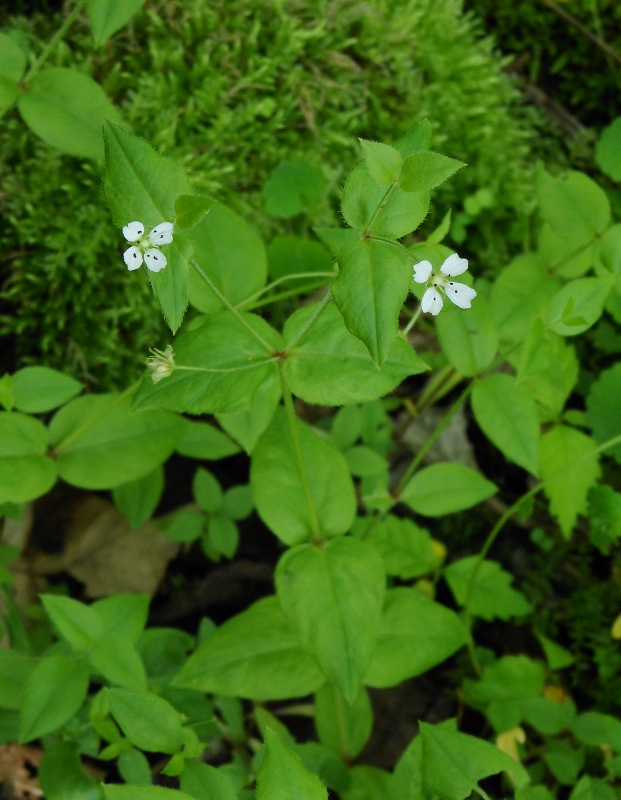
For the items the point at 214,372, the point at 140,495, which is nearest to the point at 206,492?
the point at 140,495

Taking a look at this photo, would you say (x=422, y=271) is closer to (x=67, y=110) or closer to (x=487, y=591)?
(x=67, y=110)

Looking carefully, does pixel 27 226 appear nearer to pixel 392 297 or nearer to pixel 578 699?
pixel 392 297

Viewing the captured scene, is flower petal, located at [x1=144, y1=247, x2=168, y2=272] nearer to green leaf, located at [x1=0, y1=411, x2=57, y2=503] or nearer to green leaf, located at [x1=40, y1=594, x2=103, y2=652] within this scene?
green leaf, located at [x1=0, y1=411, x2=57, y2=503]

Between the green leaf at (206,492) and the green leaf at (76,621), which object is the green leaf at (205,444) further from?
the green leaf at (76,621)

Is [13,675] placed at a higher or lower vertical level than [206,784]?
lower

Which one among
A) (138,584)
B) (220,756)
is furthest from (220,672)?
(138,584)

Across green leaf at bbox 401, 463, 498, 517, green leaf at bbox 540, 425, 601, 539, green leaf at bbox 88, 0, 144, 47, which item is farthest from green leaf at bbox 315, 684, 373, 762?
green leaf at bbox 88, 0, 144, 47
